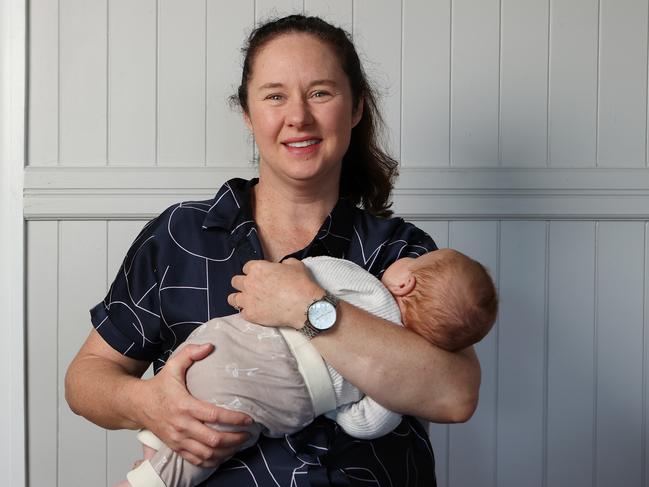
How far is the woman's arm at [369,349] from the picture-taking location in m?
1.34

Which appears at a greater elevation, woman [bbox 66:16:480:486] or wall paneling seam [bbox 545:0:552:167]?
wall paneling seam [bbox 545:0:552:167]

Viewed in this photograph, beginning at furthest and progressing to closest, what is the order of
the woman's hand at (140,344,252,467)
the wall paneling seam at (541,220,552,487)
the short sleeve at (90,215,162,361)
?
the wall paneling seam at (541,220,552,487) → the short sleeve at (90,215,162,361) → the woman's hand at (140,344,252,467)

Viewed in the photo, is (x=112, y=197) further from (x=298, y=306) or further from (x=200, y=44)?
(x=298, y=306)

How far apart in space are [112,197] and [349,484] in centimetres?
127

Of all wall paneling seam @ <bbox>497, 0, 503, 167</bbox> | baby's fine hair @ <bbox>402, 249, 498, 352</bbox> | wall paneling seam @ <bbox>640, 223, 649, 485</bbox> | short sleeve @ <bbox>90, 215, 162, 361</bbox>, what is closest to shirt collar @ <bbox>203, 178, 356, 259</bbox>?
short sleeve @ <bbox>90, 215, 162, 361</bbox>

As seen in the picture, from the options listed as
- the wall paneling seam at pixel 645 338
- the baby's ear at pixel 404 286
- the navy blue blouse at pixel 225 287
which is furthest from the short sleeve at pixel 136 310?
the wall paneling seam at pixel 645 338

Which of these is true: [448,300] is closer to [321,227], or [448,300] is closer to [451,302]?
[451,302]

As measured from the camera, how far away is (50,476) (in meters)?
2.39

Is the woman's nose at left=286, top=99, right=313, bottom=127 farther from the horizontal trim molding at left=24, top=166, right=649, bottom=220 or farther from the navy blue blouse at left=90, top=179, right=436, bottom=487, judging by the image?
the horizontal trim molding at left=24, top=166, right=649, bottom=220

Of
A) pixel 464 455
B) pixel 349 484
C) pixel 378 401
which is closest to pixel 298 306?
pixel 378 401

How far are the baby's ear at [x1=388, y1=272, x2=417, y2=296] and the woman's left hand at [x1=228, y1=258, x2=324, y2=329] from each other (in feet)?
0.53

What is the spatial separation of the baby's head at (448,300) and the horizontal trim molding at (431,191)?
0.99 m

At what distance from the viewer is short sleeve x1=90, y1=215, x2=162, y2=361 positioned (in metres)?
1.55

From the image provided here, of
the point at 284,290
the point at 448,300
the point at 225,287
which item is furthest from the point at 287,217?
the point at 448,300
